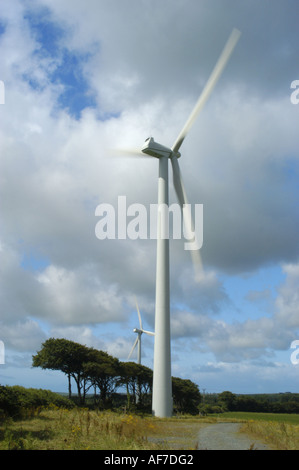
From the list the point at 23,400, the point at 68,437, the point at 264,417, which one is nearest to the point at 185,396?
the point at 264,417

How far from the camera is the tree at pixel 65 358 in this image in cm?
5084

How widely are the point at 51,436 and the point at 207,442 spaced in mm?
7274

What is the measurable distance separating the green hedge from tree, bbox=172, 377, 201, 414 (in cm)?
4557

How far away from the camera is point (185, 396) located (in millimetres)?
78875

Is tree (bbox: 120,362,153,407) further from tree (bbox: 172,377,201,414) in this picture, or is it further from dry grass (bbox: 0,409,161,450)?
dry grass (bbox: 0,409,161,450)

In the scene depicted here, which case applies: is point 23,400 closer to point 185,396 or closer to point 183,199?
point 183,199

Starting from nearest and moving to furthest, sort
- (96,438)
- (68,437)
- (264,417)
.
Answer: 1. (96,438)
2. (68,437)
3. (264,417)

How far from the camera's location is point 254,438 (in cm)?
1742

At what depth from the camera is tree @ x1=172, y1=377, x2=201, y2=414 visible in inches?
3007

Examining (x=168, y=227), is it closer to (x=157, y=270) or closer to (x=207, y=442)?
(x=157, y=270)

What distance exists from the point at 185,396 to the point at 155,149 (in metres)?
59.0

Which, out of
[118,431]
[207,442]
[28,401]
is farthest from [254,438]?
[28,401]

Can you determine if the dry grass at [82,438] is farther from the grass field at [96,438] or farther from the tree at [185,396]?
the tree at [185,396]
